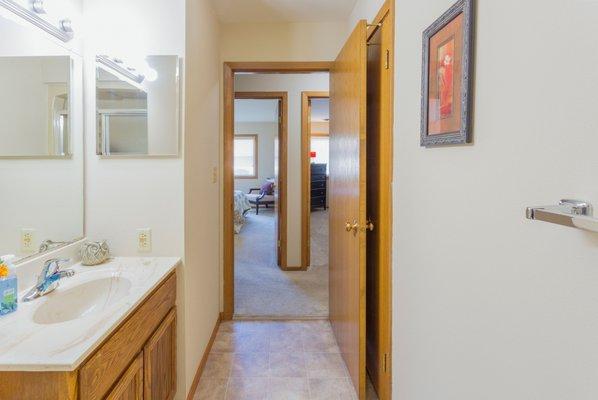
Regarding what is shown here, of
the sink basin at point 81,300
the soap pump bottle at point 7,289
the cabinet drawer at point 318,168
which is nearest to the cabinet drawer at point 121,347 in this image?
the sink basin at point 81,300

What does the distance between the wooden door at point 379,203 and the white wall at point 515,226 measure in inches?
16.9

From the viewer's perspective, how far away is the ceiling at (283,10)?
257cm

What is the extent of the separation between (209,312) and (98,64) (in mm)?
1685

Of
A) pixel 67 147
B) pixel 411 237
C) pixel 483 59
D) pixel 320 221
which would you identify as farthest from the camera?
pixel 320 221

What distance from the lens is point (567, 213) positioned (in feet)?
2.10

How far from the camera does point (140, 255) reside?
6.10ft

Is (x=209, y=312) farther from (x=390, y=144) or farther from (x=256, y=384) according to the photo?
(x=390, y=144)

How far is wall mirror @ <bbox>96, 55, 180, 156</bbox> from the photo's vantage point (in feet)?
5.96

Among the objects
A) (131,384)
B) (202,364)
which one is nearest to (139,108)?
(131,384)

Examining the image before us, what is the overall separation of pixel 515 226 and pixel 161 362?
1508 millimetres

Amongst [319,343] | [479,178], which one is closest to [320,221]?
[319,343]

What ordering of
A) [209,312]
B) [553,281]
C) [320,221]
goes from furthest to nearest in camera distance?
[320,221] → [209,312] → [553,281]

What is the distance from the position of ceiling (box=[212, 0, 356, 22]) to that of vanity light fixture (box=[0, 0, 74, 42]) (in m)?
1.17

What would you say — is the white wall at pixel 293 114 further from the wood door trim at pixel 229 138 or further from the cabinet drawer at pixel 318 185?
the cabinet drawer at pixel 318 185
